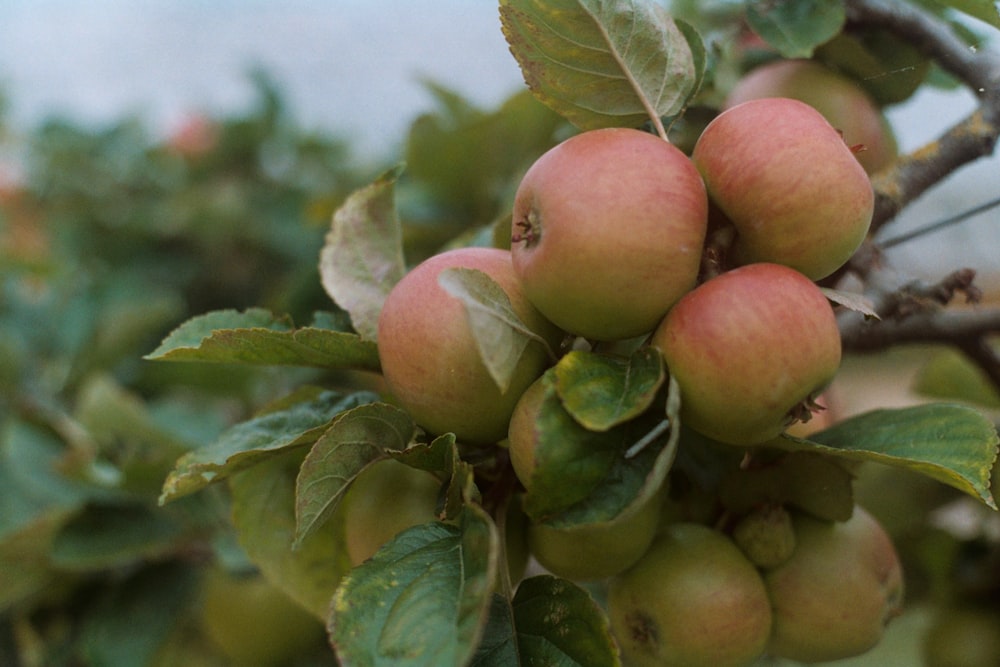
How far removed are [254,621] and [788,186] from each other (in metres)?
0.71

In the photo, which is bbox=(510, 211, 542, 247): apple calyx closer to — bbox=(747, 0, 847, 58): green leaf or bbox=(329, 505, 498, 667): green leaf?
bbox=(329, 505, 498, 667): green leaf

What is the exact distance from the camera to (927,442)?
46 cm

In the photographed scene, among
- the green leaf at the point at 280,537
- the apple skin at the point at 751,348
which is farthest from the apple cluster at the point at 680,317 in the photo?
the green leaf at the point at 280,537

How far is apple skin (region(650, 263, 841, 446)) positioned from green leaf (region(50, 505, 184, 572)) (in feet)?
2.19

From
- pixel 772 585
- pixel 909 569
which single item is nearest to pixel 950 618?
pixel 909 569

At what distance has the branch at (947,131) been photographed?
61 centimetres

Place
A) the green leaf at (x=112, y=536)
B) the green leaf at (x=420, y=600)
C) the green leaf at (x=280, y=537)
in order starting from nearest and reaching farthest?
the green leaf at (x=420, y=600)
the green leaf at (x=280, y=537)
the green leaf at (x=112, y=536)

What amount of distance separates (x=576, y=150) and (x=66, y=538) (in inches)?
27.2

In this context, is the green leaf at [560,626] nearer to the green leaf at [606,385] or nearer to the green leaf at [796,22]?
the green leaf at [606,385]

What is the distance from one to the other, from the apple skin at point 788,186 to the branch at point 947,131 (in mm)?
214

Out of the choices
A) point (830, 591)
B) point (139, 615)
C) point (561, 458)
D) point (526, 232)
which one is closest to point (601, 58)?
point (526, 232)

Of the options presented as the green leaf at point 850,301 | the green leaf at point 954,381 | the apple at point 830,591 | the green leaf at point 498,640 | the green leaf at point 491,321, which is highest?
the green leaf at point 491,321

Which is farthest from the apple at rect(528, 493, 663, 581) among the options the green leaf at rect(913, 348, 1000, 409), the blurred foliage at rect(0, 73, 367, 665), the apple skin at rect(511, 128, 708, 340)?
the green leaf at rect(913, 348, 1000, 409)

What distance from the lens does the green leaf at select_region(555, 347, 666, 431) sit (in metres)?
0.38
